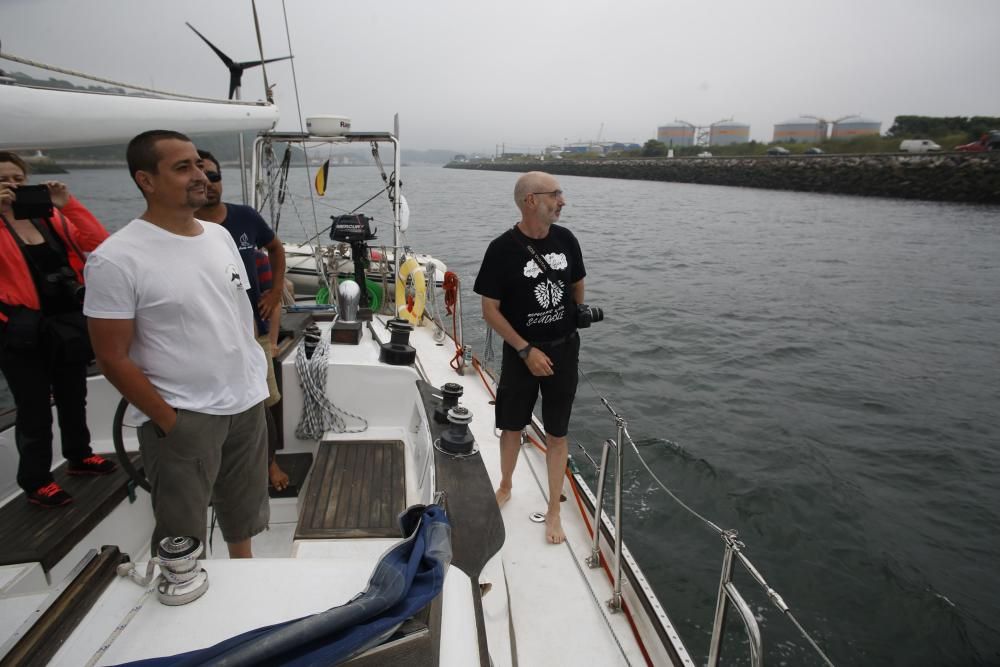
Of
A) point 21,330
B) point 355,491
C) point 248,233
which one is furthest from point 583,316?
point 21,330

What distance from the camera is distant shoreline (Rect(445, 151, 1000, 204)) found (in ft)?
107

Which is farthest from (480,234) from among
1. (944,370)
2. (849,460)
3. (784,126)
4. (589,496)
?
(784,126)

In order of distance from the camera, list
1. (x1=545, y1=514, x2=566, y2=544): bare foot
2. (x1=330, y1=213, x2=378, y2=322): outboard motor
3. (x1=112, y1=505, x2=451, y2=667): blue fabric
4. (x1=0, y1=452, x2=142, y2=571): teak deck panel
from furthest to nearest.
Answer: (x1=330, y1=213, x2=378, y2=322): outboard motor → (x1=545, y1=514, x2=566, y2=544): bare foot → (x1=0, y1=452, x2=142, y2=571): teak deck panel → (x1=112, y1=505, x2=451, y2=667): blue fabric

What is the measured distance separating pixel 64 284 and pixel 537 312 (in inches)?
76.2

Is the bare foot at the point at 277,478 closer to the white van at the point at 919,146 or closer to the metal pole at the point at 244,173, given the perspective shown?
the metal pole at the point at 244,173

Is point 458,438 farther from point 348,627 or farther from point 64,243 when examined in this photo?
point 64,243

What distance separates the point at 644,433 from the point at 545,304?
12.9 feet

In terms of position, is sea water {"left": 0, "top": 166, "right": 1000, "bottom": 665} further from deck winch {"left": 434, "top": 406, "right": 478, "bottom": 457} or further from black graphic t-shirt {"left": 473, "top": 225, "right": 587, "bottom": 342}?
deck winch {"left": 434, "top": 406, "right": 478, "bottom": 457}

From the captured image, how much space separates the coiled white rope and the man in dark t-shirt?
131cm

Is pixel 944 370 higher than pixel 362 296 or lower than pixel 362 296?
lower

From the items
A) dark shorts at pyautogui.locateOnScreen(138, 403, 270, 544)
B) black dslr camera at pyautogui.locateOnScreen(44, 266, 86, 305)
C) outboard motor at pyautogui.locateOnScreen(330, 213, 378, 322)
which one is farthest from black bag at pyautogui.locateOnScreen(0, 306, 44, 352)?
outboard motor at pyautogui.locateOnScreen(330, 213, 378, 322)

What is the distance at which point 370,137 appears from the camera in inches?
195

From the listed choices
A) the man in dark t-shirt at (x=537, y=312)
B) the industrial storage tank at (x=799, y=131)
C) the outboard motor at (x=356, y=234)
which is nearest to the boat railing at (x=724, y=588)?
the man in dark t-shirt at (x=537, y=312)

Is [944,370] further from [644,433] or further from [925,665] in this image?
[925,665]
